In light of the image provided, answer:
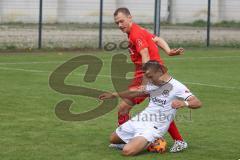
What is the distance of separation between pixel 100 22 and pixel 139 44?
69.1 feet

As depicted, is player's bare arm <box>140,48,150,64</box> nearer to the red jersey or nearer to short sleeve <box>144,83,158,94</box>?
the red jersey

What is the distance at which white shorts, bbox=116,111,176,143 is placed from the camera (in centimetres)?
988

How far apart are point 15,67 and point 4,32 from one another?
1357cm

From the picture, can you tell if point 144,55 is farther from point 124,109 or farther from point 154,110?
point 124,109

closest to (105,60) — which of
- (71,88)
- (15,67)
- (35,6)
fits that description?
(15,67)

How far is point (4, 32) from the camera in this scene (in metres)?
34.9

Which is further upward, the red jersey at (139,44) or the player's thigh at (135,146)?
the red jersey at (139,44)

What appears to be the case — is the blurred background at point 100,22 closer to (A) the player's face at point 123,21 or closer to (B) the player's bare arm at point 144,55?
(A) the player's face at point 123,21

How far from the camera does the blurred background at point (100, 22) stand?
1272 inches

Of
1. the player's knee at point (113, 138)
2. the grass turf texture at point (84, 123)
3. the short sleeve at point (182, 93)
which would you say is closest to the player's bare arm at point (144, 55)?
the short sleeve at point (182, 93)

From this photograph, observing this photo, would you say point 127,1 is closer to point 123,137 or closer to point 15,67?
point 15,67

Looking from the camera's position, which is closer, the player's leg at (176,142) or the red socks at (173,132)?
the player's leg at (176,142)

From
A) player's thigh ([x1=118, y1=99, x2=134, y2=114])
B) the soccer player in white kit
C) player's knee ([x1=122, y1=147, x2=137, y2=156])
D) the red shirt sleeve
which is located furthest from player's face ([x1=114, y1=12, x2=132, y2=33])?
player's knee ([x1=122, y1=147, x2=137, y2=156])

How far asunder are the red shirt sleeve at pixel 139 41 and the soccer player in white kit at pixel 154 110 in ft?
1.70
